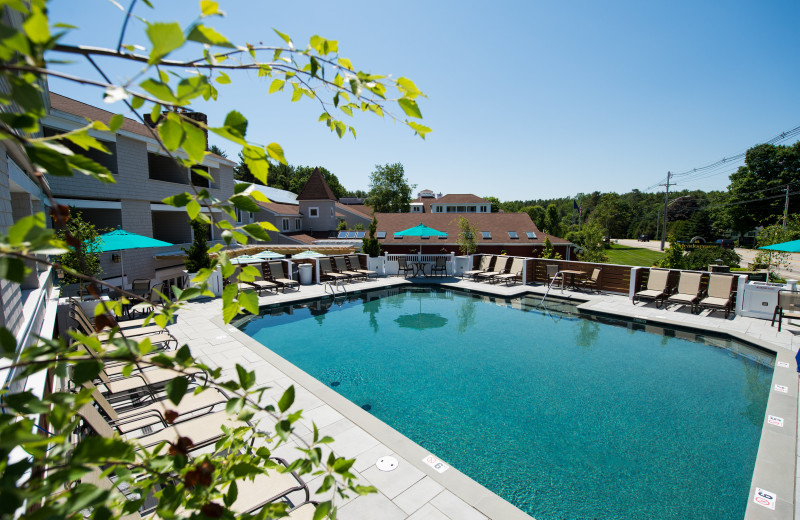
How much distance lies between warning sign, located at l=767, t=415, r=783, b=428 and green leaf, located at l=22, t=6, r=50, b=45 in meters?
8.43

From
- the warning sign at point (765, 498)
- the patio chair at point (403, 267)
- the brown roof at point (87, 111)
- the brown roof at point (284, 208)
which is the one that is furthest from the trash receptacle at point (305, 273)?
the brown roof at point (284, 208)

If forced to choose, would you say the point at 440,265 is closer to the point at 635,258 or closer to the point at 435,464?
the point at 435,464

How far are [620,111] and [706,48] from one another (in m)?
6.68

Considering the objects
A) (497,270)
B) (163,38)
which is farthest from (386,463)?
(497,270)

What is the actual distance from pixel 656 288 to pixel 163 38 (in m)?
16.2

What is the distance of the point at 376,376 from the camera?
26.2 ft

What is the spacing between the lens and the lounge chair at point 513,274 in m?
16.8

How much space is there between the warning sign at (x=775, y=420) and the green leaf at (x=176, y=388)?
7.97 m

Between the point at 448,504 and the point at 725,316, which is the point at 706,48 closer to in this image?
the point at 725,316

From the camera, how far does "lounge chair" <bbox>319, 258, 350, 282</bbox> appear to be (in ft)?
55.7

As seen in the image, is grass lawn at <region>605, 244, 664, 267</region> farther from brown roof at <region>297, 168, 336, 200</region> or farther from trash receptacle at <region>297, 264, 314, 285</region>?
brown roof at <region>297, 168, 336, 200</region>

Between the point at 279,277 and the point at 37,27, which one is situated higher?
the point at 37,27

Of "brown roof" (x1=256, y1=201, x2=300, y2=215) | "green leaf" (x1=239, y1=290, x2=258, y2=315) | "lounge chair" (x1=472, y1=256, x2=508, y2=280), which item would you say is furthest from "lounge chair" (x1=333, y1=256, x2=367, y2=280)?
"brown roof" (x1=256, y1=201, x2=300, y2=215)

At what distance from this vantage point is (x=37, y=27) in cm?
68
